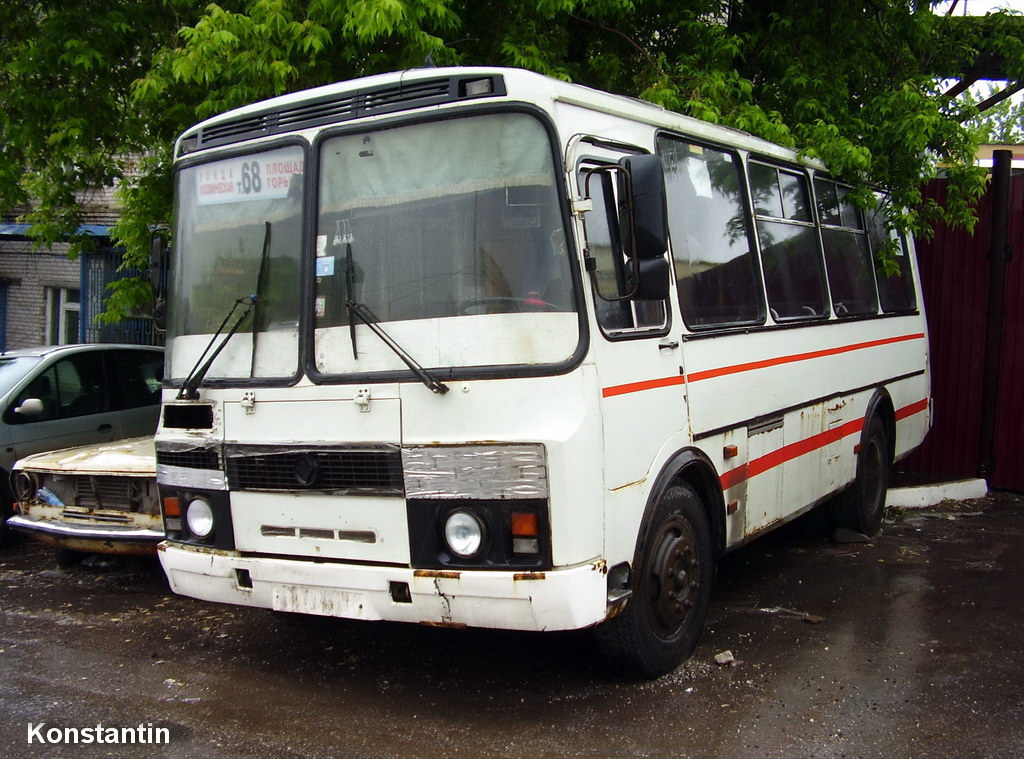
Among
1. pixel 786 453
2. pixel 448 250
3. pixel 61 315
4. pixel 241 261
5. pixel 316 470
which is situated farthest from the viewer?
pixel 61 315

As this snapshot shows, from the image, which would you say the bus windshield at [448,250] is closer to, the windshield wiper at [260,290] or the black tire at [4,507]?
the windshield wiper at [260,290]

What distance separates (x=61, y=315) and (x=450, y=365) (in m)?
15.3

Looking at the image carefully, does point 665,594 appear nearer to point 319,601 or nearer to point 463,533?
point 463,533

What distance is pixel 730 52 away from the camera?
8281mm

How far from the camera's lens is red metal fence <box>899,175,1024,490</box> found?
1023 centimetres

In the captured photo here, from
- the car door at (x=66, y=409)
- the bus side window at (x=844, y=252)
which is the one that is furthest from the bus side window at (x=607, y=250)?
the car door at (x=66, y=409)

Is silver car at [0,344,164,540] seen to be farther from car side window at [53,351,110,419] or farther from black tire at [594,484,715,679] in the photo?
black tire at [594,484,715,679]

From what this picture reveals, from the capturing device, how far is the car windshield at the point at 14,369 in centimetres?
861

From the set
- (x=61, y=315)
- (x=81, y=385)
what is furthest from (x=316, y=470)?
(x=61, y=315)

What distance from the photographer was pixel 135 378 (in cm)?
948

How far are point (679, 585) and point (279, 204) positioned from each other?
266 centimetres

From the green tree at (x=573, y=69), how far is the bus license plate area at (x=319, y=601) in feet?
12.8

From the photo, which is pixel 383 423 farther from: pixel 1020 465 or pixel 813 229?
pixel 1020 465

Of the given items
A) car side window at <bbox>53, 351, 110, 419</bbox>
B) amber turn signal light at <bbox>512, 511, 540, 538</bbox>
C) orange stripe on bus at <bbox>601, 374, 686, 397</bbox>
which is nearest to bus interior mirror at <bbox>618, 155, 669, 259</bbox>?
orange stripe on bus at <bbox>601, 374, 686, 397</bbox>
